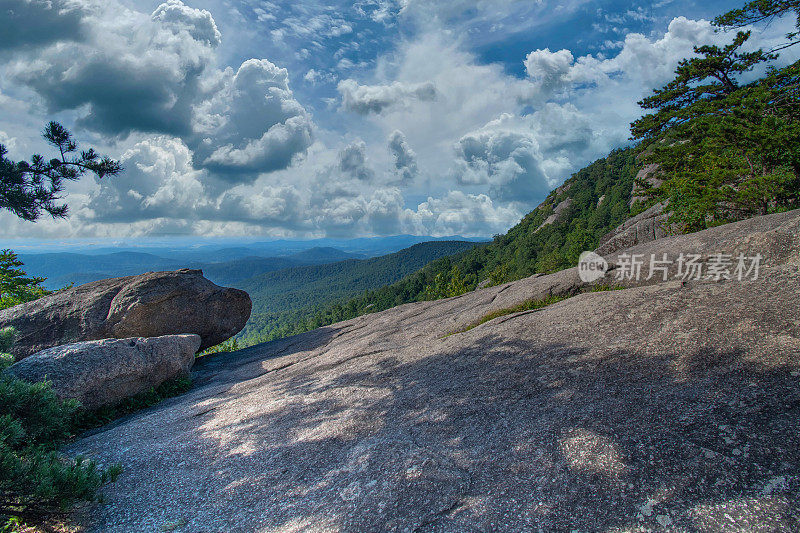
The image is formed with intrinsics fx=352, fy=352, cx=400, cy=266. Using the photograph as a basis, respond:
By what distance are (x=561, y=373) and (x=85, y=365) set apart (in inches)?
550

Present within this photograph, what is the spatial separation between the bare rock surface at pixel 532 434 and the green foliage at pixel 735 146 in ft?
32.6

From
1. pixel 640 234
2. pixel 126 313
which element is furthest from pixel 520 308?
pixel 126 313

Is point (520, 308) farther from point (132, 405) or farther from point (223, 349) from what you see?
point (223, 349)

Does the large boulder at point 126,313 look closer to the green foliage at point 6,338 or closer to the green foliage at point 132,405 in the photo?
the green foliage at point 6,338

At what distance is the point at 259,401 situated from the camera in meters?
10.0

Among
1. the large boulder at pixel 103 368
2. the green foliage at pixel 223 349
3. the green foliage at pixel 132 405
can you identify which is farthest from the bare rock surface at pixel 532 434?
the green foliage at pixel 223 349

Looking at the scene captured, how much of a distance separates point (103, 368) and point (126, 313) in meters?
6.14

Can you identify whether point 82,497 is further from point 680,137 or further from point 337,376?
point 680,137

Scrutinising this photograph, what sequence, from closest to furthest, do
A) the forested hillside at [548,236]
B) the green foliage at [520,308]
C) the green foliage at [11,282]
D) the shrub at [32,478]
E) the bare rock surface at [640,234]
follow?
the shrub at [32,478], the green foliage at [520,308], the bare rock surface at [640,234], the green foliage at [11,282], the forested hillside at [548,236]

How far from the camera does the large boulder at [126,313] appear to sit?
16016mm

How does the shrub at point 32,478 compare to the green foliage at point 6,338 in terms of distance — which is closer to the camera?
Result: the shrub at point 32,478

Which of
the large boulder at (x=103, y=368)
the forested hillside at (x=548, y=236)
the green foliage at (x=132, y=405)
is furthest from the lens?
the forested hillside at (x=548, y=236)

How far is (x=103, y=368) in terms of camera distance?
11.5 metres

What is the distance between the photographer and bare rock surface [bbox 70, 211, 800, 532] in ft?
14.3
